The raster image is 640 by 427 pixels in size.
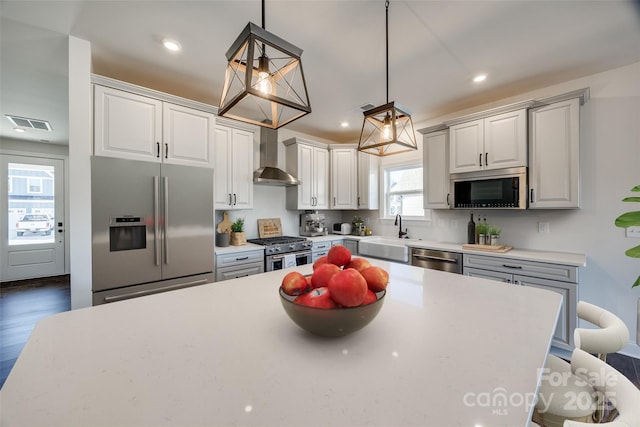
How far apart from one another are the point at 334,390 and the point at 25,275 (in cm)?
725

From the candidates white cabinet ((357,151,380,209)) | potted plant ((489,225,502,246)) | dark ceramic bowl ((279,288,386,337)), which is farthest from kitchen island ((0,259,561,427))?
white cabinet ((357,151,380,209))

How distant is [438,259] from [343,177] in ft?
6.63

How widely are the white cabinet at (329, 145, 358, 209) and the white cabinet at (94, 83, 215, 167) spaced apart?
2108mm

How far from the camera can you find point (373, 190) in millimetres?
4422

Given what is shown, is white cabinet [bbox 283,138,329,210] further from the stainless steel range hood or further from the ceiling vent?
the ceiling vent

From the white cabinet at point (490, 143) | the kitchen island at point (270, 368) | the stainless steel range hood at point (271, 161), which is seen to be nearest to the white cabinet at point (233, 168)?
the stainless steel range hood at point (271, 161)

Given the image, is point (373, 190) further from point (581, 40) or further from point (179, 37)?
point (179, 37)

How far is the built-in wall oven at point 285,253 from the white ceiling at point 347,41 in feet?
6.10

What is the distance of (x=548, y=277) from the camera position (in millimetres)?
2434

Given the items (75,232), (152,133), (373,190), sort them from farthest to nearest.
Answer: (373,190) → (152,133) → (75,232)

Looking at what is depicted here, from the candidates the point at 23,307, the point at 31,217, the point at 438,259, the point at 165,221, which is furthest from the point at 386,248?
the point at 31,217

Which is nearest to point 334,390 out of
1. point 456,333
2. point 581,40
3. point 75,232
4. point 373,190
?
point 456,333

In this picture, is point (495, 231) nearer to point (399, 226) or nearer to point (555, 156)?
point (555, 156)

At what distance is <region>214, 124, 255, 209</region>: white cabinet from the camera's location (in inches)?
126
